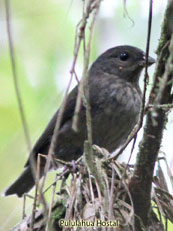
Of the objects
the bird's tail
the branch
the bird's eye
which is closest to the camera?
the branch

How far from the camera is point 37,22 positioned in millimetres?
5570

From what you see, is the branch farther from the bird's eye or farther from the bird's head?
the bird's eye

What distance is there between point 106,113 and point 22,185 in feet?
3.89

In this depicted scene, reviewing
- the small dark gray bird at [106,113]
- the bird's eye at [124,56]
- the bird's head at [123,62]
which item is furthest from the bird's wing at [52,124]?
the bird's eye at [124,56]

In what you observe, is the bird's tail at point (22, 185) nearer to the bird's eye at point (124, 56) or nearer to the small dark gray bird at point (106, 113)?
the small dark gray bird at point (106, 113)

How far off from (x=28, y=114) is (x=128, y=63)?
1.10m

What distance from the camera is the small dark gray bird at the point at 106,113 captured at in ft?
14.9

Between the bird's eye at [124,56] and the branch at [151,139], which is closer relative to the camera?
the branch at [151,139]

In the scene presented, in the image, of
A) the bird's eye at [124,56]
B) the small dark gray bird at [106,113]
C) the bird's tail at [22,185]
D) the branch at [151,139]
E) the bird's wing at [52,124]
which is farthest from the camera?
the bird's eye at [124,56]

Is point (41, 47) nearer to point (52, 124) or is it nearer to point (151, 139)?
point (52, 124)

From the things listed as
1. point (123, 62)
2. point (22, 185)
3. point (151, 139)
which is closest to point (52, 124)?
point (22, 185)

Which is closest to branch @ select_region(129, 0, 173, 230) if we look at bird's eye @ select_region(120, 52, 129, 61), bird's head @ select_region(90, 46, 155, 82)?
bird's head @ select_region(90, 46, 155, 82)

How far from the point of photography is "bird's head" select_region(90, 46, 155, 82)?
4.91 meters

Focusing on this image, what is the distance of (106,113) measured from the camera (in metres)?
4.53
